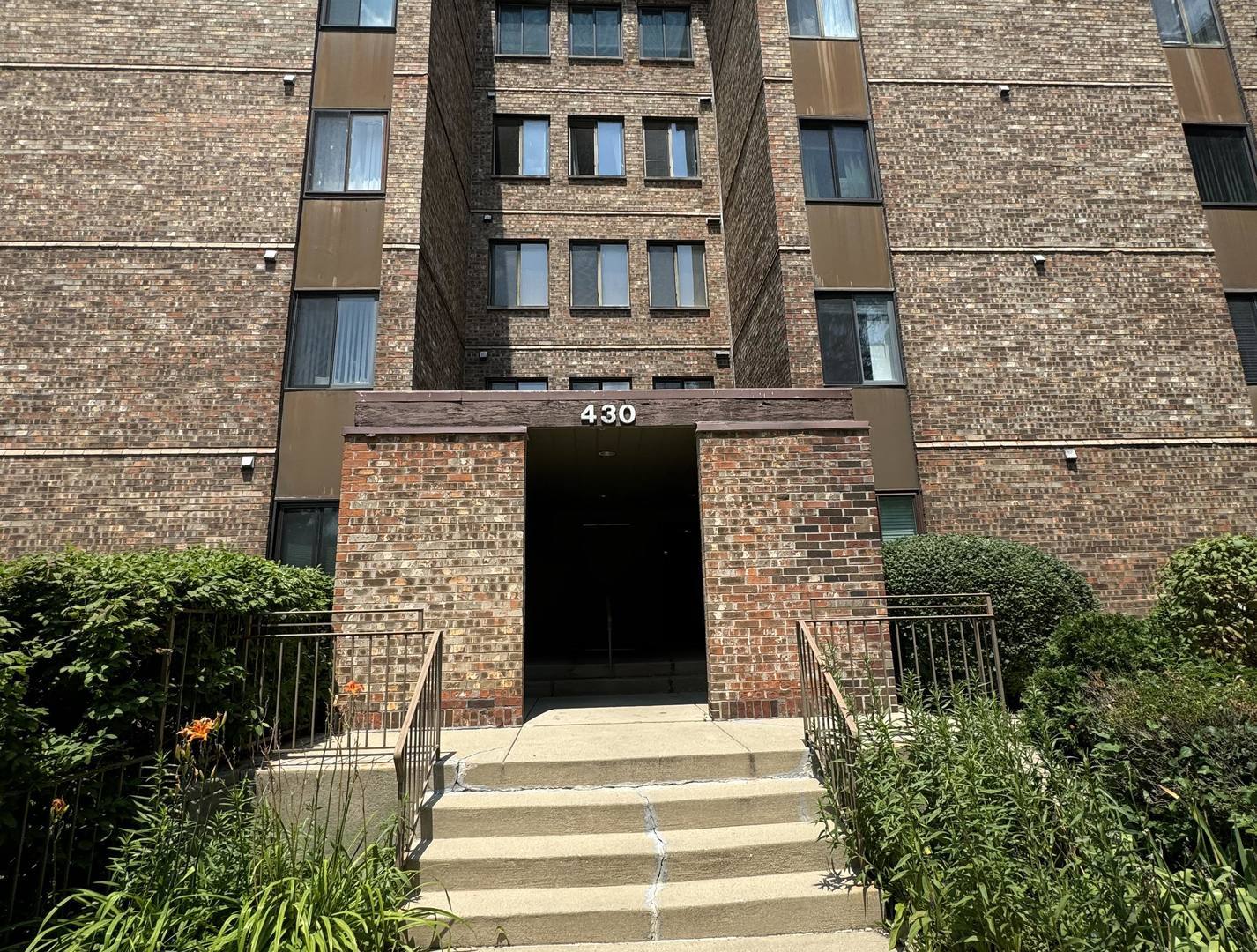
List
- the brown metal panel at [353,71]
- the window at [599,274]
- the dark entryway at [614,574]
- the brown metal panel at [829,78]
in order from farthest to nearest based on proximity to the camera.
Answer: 1. the window at [599,274]
2. the dark entryway at [614,574]
3. the brown metal panel at [829,78]
4. the brown metal panel at [353,71]

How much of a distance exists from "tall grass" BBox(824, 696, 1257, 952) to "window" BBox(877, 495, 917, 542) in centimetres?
735

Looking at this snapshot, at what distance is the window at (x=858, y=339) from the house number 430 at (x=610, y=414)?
5401 mm

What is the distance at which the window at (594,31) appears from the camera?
18672 mm

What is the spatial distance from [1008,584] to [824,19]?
1179cm

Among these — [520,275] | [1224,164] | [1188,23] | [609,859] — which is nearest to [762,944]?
[609,859]

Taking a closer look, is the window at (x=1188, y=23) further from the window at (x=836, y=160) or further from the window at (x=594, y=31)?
the window at (x=594, y=31)

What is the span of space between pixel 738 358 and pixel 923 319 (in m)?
4.63

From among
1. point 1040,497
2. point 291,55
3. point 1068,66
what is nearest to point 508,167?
point 291,55

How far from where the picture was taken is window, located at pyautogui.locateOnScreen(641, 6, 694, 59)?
18641mm

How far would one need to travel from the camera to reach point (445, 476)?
302 inches

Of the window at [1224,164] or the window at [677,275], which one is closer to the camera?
the window at [1224,164]

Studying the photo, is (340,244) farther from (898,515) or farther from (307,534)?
(898,515)

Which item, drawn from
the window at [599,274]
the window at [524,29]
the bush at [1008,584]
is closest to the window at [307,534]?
the window at [599,274]

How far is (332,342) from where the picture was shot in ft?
39.6
